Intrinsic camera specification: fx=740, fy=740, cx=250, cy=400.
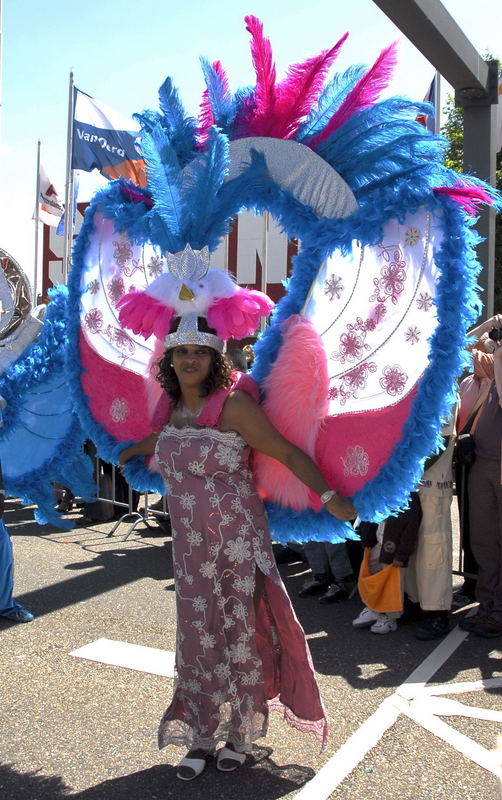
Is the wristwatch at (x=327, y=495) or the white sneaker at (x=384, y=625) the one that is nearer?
the wristwatch at (x=327, y=495)

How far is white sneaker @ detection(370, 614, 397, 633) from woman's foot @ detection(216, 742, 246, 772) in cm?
174

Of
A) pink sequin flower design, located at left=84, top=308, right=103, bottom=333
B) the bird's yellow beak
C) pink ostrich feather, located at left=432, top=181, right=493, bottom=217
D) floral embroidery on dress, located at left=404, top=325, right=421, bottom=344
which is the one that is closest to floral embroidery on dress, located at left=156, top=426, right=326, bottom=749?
the bird's yellow beak

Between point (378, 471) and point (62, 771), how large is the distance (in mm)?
1702

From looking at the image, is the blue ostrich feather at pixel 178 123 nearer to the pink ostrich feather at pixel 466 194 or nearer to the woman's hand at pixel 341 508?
the pink ostrich feather at pixel 466 194

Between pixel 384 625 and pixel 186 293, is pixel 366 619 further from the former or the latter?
pixel 186 293

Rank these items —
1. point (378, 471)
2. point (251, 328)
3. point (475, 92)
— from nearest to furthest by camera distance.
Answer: point (378, 471), point (251, 328), point (475, 92)

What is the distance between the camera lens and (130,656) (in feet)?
13.3

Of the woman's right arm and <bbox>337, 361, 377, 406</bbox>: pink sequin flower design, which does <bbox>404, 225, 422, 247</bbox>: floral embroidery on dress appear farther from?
the woman's right arm

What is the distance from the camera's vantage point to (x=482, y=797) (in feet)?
8.82

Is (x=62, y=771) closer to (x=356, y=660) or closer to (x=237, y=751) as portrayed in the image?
(x=237, y=751)

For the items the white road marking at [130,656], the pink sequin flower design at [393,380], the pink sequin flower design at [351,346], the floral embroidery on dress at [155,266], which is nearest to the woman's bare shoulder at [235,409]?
the pink sequin flower design at [351,346]

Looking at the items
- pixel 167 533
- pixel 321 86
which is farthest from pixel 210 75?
pixel 167 533

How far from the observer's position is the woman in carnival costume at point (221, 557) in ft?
8.85

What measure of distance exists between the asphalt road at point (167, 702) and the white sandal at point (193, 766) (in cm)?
2
